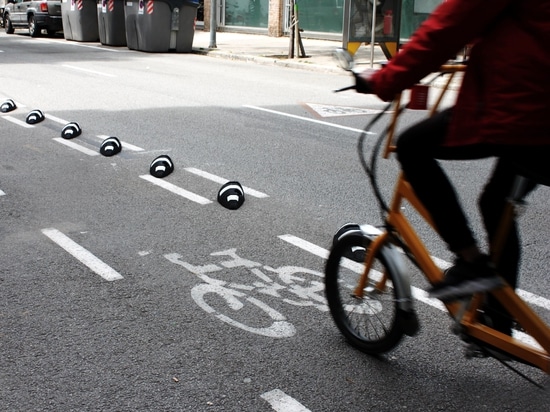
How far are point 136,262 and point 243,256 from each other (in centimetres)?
69

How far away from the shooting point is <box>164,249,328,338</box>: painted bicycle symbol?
4152 millimetres

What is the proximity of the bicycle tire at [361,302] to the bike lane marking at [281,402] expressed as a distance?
0.56 m

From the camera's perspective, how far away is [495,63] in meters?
2.67

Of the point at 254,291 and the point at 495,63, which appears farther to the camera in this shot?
the point at 254,291

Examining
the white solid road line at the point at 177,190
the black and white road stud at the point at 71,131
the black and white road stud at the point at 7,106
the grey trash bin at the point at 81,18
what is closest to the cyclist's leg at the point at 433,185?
the white solid road line at the point at 177,190

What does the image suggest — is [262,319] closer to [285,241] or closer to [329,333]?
[329,333]

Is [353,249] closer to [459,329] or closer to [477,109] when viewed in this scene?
[459,329]

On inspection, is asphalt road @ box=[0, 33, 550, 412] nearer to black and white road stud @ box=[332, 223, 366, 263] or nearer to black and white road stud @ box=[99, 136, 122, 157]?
black and white road stud @ box=[99, 136, 122, 157]

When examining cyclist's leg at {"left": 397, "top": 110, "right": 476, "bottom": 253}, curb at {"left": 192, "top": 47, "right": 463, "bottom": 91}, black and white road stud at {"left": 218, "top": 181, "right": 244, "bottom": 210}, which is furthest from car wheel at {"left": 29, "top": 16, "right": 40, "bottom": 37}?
cyclist's leg at {"left": 397, "top": 110, "right": 476, "bottom": 253}

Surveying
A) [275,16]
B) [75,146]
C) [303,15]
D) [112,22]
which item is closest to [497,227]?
[75,146]

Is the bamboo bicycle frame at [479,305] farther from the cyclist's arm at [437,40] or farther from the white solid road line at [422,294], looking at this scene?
the cyclist's arm at [437,40]

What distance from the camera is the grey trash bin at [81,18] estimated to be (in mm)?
27000

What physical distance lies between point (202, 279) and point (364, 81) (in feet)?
6.95

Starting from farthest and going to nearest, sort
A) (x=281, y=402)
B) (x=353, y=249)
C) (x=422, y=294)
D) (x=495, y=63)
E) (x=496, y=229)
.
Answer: (x=422, y=294)
(x=353, y=249)
(x=281, y=402)
(x=496, y=229)
(x=495, y=63)
